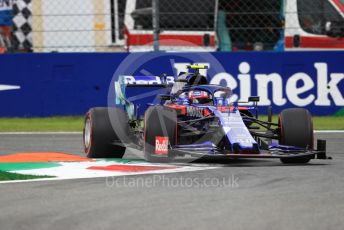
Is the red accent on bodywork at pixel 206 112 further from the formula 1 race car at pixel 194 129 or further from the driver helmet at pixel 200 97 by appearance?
the driver helmet at pixel 200 97

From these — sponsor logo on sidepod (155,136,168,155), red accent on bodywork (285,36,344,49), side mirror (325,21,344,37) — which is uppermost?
side mirror (325,21,344,37)

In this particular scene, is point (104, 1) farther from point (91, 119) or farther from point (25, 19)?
point (91, 119)

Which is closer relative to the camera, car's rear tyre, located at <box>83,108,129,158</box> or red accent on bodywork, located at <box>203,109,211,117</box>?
red accent on bodywork, located at <box>203,109,211,117</box>

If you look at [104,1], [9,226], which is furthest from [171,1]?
[9,226]

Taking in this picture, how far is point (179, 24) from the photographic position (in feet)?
62.2

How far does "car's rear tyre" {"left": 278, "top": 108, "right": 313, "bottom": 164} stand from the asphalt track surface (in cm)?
79

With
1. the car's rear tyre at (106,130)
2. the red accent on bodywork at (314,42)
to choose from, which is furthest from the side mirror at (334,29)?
the car's rear tyre at (106,130)

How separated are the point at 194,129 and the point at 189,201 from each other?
127 inches

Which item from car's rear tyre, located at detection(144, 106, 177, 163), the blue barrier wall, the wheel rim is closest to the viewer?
car's rear tyre, located at detection(144, 106, 177, 163)

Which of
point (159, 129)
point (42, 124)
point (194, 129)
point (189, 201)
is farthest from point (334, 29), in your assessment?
point (189, 201)

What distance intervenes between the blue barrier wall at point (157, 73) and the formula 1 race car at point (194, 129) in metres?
4.88

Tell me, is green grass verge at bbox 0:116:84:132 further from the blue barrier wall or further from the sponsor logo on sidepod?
the sponsor logo on sidepod

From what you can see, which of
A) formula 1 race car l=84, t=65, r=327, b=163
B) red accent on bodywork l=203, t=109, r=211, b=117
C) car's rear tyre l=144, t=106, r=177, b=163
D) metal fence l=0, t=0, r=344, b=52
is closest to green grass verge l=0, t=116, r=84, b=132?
metal fence l=0, t=0, r=344, b=52

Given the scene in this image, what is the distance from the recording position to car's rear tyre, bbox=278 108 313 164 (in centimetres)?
918
